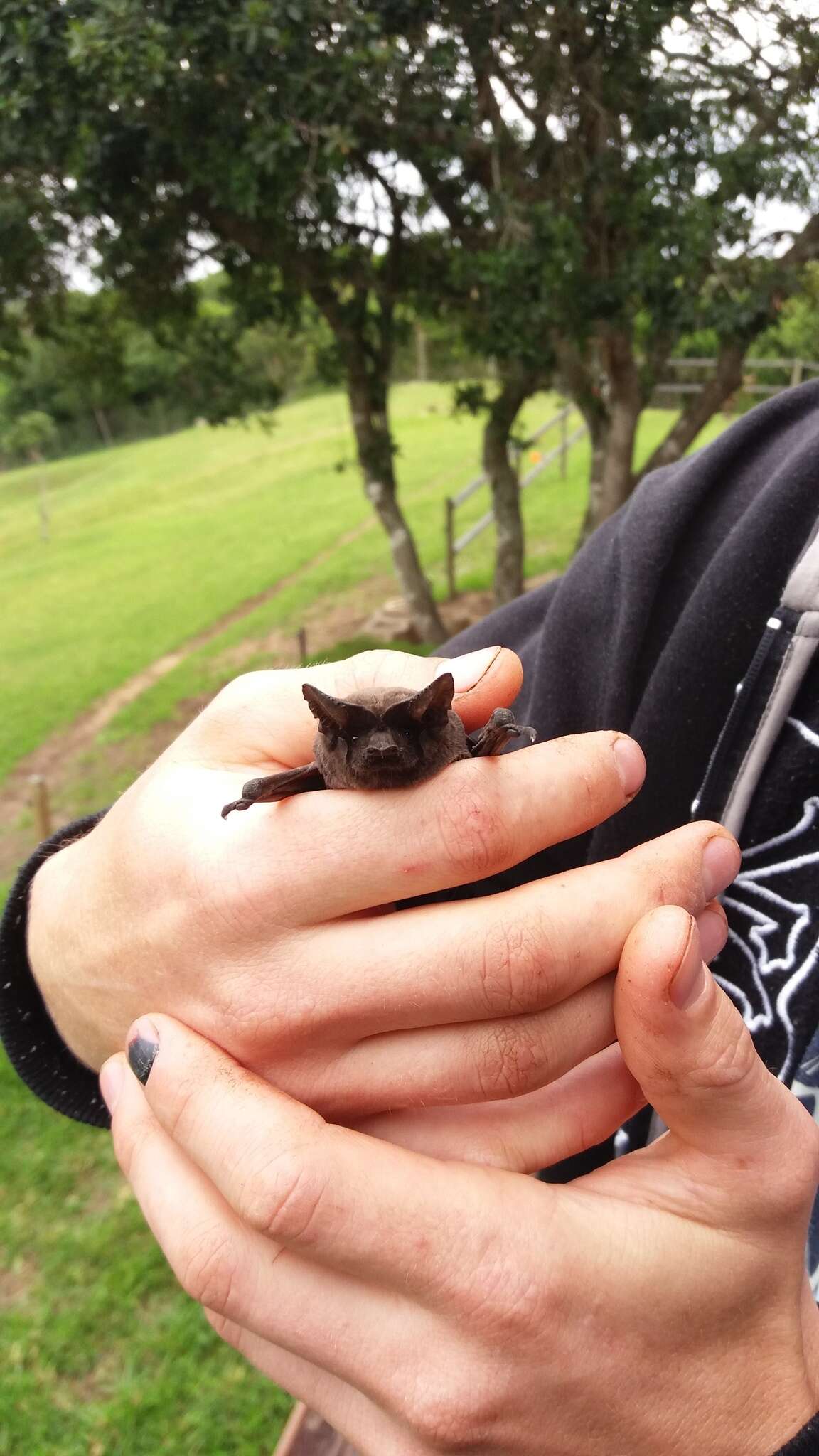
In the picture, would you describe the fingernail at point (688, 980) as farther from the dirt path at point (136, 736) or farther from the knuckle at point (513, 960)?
the dirt path at point (136, 736)

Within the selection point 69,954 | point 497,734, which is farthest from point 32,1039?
point 497,734

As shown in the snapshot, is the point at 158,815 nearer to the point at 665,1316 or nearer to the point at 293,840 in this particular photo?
the point at 293,840

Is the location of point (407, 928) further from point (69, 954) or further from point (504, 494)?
point (504, 494)

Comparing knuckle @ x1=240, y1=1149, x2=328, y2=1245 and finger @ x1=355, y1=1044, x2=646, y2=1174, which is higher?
knuckle @ x1=240, y1=1149, x2=328, y2=1245

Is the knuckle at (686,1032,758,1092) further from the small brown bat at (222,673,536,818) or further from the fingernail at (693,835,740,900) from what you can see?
the small brown bat at (222,673,536,818)

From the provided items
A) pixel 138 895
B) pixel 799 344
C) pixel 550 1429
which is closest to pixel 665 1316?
pixel 550 1429

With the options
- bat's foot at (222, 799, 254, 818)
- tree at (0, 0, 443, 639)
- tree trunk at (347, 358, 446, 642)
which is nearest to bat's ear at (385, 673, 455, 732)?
bat's foot at (222, 799, 254, 818)

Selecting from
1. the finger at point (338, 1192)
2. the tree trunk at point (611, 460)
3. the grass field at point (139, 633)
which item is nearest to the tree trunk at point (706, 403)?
the tree trunk at point (611, 460)
